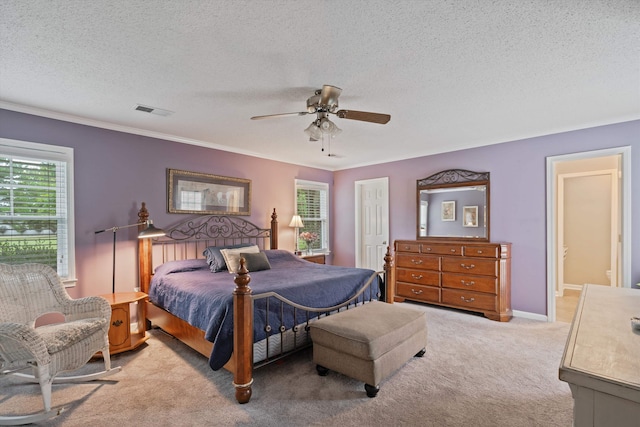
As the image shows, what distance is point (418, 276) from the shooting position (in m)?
4.89

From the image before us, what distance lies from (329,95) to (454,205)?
3.19 meters

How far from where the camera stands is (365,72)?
2.43 metres

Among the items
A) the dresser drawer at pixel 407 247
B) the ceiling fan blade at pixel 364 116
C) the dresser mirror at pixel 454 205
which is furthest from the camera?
the dresser drawer at pixel 407 247

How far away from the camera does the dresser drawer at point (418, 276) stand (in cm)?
472

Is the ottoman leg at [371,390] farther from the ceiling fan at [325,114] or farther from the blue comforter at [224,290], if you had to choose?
the ceiling fan at [325,114]

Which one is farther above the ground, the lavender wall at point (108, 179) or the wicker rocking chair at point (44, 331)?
the lavender wall at point (108, 179)

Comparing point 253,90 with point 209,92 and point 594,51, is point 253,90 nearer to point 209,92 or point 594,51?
point 209,92

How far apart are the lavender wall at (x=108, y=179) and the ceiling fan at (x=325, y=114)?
1701 millimetres

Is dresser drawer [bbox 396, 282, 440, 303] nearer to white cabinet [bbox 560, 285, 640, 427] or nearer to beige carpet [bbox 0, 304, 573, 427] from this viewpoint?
beige carpet [bbox 0, 304, 573, 427]

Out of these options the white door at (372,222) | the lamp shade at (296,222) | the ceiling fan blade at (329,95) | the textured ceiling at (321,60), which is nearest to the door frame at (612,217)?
the textured ceiling at (321,60)

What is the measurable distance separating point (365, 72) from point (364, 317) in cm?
203

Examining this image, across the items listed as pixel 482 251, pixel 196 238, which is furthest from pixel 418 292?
pixel 196 238

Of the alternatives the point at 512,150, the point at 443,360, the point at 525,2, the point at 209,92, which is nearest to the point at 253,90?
the point at 209,92

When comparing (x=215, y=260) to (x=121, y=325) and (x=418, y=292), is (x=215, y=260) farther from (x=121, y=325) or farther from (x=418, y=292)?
(x=418, y=292)
